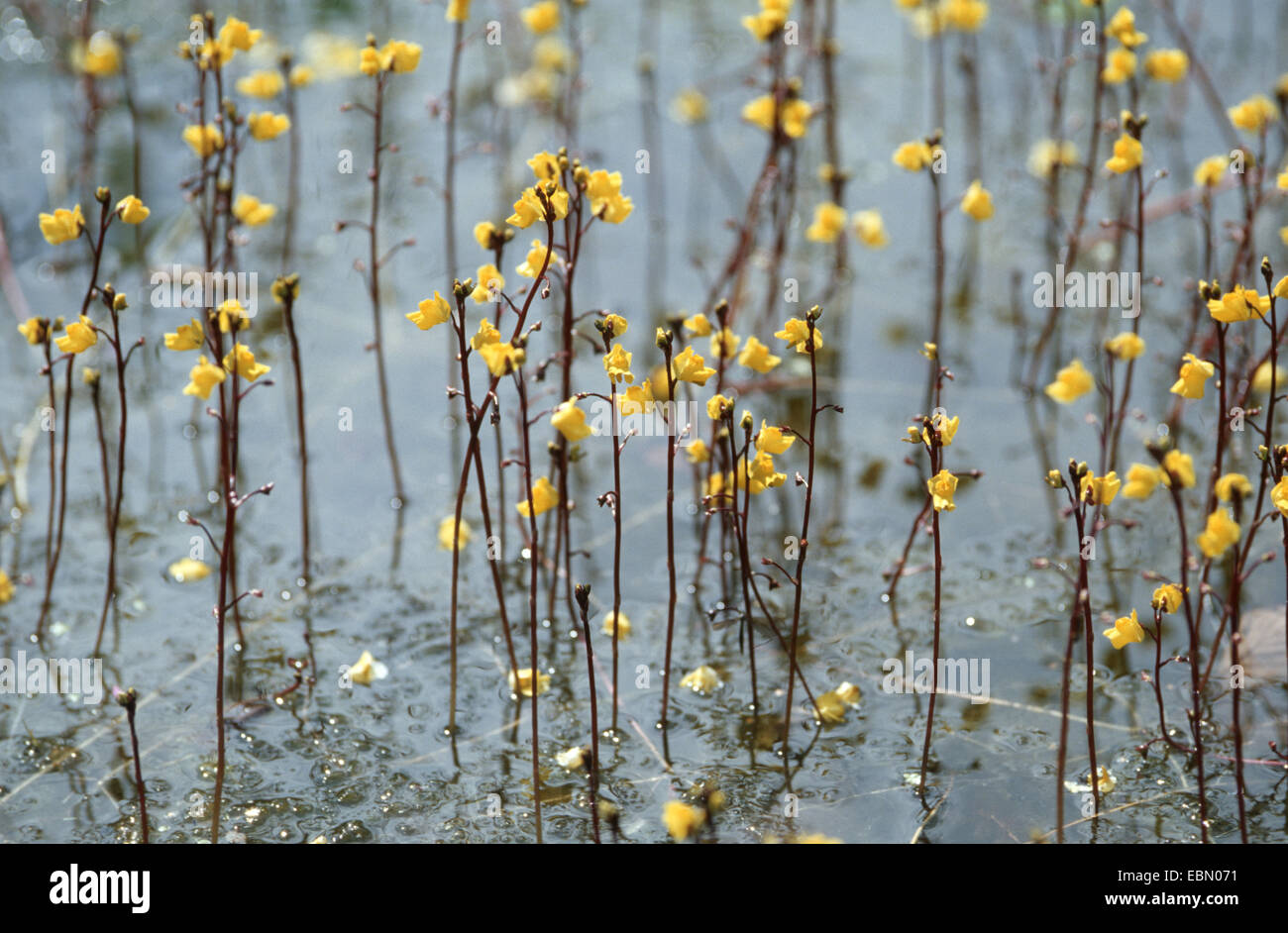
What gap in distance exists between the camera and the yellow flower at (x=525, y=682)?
11.4 ft

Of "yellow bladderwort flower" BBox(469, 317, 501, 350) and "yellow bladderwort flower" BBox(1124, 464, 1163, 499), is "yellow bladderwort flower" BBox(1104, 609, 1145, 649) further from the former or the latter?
"yellow bladderwort flower" BBox(469, 317, 501, 350)

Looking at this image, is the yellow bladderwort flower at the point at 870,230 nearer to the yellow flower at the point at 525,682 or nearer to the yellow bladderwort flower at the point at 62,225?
the yellow flower at the point at 525,682

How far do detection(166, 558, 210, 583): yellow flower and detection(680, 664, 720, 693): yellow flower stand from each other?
1554 millimetres

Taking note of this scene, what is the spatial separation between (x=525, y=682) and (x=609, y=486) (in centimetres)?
115

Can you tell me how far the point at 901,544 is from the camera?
13.9 feet

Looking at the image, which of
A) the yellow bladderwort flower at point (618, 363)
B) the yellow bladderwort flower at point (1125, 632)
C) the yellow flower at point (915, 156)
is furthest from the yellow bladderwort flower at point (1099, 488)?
the yellow flower at point (915, 156)

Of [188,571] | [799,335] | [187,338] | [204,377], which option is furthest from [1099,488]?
[188,571]

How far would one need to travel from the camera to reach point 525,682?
3.53 m

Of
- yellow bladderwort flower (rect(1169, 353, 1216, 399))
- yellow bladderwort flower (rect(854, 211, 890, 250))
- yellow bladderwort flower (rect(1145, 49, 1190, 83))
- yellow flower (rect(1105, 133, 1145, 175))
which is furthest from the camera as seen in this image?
yellow bladderwort flower (rect(854, 211, 890, 250))

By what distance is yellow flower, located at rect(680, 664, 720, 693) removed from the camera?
3566 millimetres

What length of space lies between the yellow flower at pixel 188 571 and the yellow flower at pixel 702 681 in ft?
5.10

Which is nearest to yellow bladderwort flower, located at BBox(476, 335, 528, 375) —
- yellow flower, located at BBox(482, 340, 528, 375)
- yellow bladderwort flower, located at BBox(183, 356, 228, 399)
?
yellow flower, located at BBox(482, 340, 528, 375)

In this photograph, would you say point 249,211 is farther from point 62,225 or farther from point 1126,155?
point 1126,155

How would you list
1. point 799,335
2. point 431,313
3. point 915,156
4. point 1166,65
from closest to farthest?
point 431,313 < point 799,335 < point 915,156 < point 1166,65
